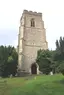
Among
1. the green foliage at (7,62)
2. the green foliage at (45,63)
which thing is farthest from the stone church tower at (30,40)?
the green foliage at (45,63)

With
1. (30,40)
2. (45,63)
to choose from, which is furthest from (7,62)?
(30,40)

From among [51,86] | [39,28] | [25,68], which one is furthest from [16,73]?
[51,86]

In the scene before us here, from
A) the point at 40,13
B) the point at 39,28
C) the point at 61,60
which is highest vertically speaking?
the point at 40,13

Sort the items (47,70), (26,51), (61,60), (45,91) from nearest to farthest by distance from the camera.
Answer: (45,91)
(61,60)
(47,70)
(26,51)

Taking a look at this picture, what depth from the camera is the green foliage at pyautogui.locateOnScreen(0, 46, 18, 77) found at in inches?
2250

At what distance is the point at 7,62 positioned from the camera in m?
58.0

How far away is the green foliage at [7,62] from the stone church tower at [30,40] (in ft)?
12.5

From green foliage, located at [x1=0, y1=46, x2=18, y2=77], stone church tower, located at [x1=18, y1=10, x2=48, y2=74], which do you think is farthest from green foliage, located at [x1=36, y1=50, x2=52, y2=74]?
stone church tower, located at [x1=18, y1=10, x2=48, y2=74]

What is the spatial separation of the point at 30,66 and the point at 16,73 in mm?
5437

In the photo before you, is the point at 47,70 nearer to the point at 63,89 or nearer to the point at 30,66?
the point at 30,66

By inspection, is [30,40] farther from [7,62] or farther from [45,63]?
[45,63]

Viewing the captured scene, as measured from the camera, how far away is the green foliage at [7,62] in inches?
2250

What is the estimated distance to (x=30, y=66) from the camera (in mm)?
65688

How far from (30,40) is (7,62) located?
1516 centimetres
